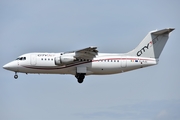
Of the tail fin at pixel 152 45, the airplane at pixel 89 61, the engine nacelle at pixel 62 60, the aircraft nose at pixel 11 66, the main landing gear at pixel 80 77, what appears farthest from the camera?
the tail fin at pixel 152 45

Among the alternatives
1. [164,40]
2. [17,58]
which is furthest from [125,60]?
[17,58]

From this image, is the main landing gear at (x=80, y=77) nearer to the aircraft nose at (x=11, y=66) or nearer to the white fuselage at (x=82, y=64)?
the white fuselage at (x=82, y=64)

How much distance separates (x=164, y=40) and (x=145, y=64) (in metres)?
2.20

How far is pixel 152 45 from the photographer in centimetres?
2969

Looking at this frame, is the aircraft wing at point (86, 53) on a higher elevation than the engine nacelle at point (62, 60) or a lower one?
higher

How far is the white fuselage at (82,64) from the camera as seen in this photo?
2828cm

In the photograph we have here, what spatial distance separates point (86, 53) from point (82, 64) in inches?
37.5

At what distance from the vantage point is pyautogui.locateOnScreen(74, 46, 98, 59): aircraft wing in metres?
27.7

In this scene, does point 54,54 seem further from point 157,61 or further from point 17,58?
point 157,61

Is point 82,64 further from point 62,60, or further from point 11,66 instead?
point 11,66

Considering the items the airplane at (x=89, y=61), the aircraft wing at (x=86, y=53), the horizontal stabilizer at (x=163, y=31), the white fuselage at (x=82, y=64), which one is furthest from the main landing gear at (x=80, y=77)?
the horizontal stabilizer at (x=163, y=31)

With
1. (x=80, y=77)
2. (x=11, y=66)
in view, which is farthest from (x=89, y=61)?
(x=11, y=66)

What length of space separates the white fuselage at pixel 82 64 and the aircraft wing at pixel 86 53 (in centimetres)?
37

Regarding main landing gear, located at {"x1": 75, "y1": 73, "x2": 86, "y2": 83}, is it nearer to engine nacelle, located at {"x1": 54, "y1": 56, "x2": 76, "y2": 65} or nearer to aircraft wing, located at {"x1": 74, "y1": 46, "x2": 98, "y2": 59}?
aircraft wing, located at {"x1": 74, "y1": 46, "x2": 98, "y2": 59}
